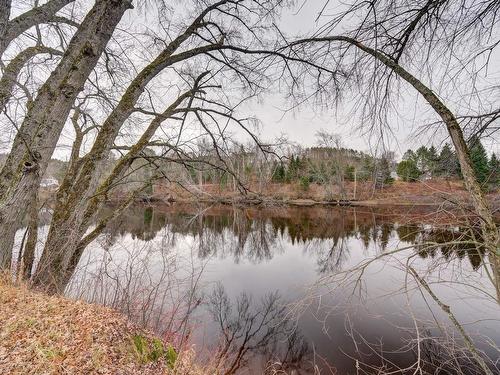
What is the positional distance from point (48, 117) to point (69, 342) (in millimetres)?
2216

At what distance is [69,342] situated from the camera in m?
2.56

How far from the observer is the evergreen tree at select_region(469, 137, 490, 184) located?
239cm

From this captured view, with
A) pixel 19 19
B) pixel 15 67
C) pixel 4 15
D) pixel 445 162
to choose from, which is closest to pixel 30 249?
pixel 15 67

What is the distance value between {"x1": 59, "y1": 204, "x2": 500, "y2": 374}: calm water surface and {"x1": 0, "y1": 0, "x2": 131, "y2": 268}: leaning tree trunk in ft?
6.57

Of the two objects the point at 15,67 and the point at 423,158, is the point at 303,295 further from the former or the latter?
the point at 15,67

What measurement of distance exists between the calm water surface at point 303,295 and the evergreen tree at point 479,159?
0.58 metres

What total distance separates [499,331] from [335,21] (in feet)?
27.8

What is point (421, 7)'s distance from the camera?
2.17 m

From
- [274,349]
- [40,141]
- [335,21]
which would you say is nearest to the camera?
[335,21]

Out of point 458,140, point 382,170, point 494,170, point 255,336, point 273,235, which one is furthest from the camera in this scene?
point 273,235

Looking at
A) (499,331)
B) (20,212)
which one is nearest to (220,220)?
(499,331)

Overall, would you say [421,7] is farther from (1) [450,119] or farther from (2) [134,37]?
(2) [134,37]

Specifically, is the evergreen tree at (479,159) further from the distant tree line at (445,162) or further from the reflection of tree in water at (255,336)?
the reflection of tree in water at (255,336)

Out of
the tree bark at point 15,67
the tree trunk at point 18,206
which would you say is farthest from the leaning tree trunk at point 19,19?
the tree trunk at point 18,206
